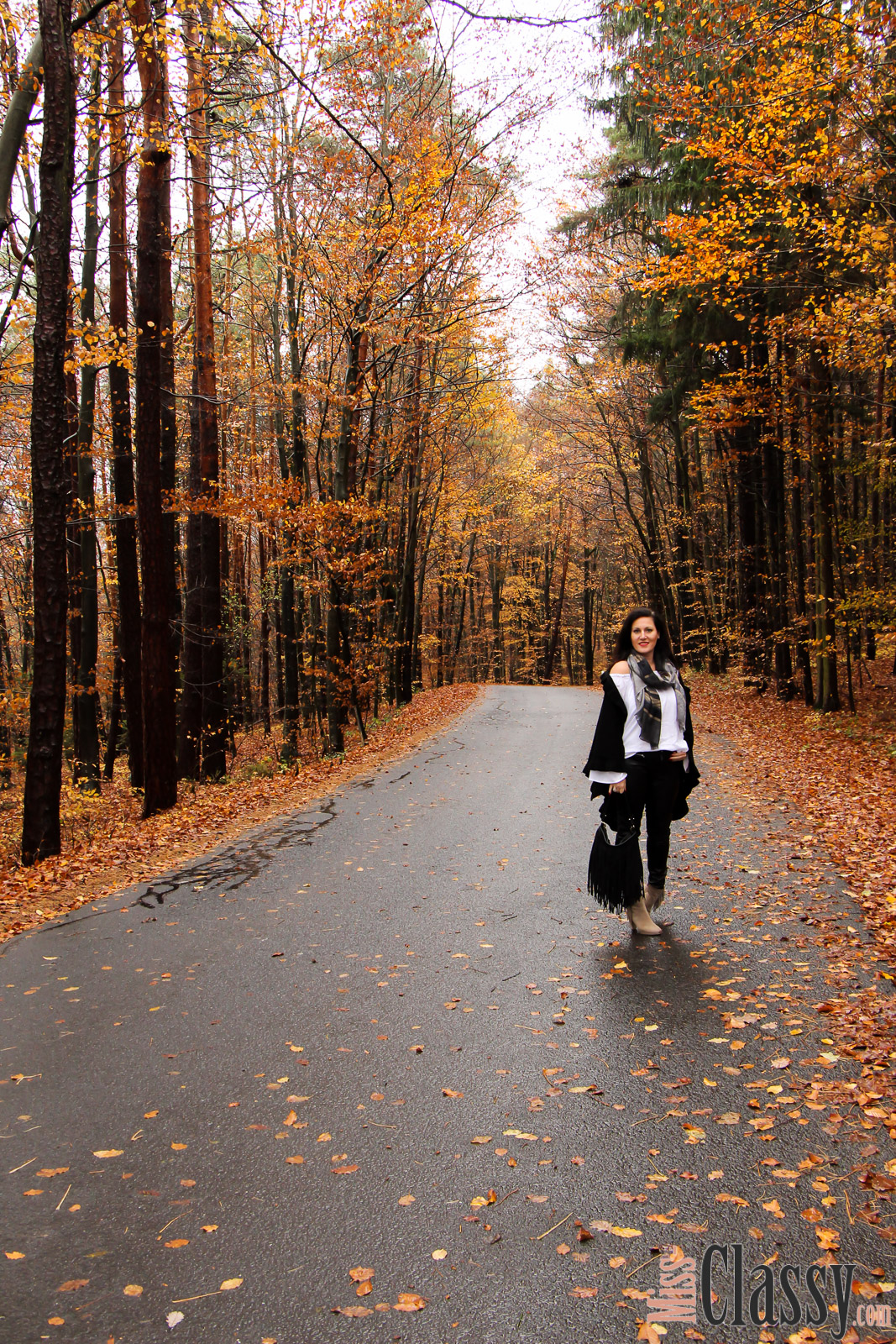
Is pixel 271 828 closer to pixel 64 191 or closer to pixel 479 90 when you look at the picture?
pixel 64 191

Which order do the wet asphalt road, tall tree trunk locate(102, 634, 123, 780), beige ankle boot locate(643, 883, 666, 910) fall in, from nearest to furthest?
1. the wet asphalt road
2. beige ankle boot locate(643, 883, 666, 910)
3. tall tree trunk locate(102, 634, 123, 780)

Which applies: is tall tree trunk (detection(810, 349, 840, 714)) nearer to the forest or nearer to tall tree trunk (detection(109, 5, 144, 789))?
the forest

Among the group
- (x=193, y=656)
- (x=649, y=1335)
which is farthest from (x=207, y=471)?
(x=649, y=1335)

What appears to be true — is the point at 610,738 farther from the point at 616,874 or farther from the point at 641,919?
the point at 641,919

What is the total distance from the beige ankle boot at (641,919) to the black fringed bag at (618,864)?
0.14 m

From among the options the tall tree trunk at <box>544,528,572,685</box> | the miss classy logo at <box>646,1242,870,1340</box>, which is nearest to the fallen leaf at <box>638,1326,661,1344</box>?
the miss classy logo at <box>646,1242,870,1340</box>

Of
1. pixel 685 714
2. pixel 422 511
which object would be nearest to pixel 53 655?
pixel 685 714

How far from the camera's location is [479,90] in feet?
41.1

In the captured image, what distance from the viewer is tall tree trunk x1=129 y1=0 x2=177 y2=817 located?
10180mm

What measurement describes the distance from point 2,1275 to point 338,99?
1548cm

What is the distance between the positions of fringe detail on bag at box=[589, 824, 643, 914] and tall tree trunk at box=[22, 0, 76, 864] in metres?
5.83

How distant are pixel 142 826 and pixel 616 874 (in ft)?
24.4

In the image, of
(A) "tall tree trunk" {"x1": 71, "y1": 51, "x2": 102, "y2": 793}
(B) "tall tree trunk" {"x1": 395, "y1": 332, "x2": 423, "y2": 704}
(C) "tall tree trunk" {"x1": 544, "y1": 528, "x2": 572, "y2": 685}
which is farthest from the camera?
(C) "tall tree trunk" {"x1": 544, "y1": 528, "x2": 572, "y2": 685}

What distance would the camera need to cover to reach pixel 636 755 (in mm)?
4941
